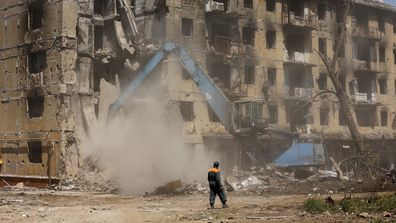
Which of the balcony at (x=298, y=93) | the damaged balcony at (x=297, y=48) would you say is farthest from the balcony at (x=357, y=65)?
the balcony at (x=298, y=93)

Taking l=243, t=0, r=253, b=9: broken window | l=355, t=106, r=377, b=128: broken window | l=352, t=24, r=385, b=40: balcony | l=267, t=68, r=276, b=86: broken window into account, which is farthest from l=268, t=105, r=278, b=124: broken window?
l=352, t=24, r=385, b=40: balcony

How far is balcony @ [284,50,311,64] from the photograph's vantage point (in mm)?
45281

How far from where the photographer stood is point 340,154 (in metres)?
47.1

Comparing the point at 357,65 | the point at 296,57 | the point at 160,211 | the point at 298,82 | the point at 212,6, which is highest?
the point at 212,6

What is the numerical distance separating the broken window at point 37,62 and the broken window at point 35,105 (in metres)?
1.75

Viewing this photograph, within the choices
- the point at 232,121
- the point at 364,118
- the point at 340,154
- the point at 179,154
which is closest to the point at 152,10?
the point at 179,154

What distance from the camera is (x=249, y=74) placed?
4262 cm

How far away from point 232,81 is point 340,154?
12910 mm

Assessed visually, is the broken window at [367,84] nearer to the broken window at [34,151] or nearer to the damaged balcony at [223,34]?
the damaged balcony at [223,34]

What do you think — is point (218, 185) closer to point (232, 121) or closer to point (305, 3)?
point (232, 121)

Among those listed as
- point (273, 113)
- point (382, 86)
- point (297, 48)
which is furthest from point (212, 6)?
point (382, 86)

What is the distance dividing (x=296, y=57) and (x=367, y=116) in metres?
11.1

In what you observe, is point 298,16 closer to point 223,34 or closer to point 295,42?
point 295,42

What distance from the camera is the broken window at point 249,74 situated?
1668 inches
